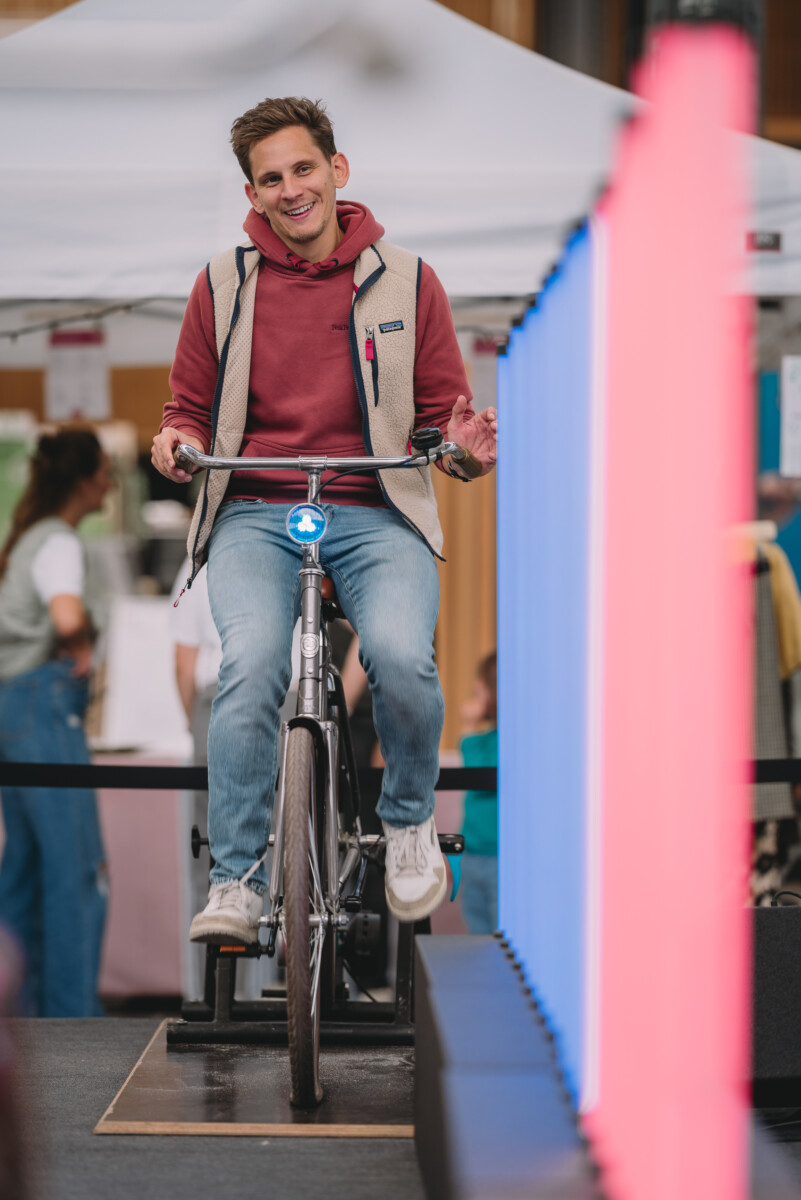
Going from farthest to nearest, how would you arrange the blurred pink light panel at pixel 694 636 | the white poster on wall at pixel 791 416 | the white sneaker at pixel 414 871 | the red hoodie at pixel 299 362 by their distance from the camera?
the white poster on wall at pixel 791 416 < the red hoodie at pixel 299 362 < the white sneaker at pixel 414 871 < the blurred pink light panel at pixel 694 636

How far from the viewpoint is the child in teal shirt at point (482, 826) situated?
12.3ft

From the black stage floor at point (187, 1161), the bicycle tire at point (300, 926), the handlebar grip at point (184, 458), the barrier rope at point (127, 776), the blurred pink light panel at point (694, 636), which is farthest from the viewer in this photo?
the barrier rope at point (127, 776)

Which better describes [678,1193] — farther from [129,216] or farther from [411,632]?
[129,216]

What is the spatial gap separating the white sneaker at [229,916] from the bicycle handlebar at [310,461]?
731 millimetres

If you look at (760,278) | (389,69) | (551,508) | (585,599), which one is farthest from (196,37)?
(585,599)

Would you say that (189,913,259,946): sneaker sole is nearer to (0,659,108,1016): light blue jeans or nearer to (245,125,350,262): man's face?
(245,125,350,262): man's face

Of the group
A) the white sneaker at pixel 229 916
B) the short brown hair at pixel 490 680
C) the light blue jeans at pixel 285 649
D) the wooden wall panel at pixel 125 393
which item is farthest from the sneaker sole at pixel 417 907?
the wooden wall panel at pixel 125 393

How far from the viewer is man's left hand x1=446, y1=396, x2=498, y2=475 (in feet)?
7.73

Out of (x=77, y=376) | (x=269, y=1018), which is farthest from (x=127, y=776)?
(x=77, y=376)

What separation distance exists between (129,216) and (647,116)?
2.40m

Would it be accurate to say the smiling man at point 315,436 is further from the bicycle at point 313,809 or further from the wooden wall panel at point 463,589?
the wooden wall panel at point 463,589

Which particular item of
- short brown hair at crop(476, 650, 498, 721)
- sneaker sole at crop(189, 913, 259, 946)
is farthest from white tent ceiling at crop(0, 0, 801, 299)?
sneaker sole at crop(189, 913, 259, 946)

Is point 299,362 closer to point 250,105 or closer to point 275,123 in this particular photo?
point 275,123

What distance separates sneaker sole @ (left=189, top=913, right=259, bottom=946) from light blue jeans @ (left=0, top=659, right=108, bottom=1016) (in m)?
1.91
